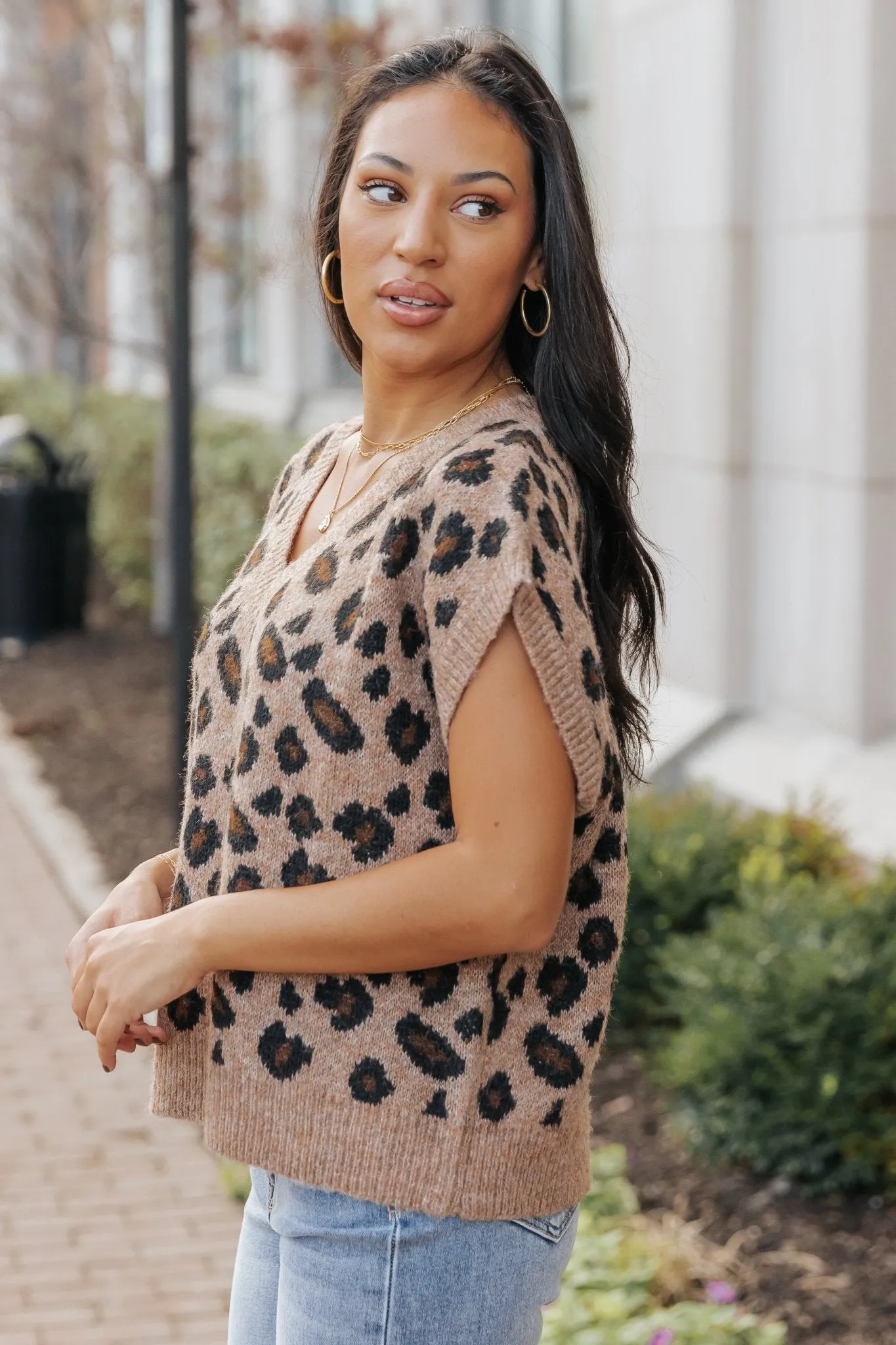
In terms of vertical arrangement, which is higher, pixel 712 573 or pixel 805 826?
pixel 712 573

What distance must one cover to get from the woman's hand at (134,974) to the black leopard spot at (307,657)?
279 millimetres

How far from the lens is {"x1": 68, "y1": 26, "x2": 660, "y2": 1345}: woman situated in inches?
62.4

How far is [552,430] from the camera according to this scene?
1757mm

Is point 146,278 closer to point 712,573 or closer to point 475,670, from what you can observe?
point 712,573

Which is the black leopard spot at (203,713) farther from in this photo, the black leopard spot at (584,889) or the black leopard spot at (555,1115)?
the black leopard spot at (555,1115)

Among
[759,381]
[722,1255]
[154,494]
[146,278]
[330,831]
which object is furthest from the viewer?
[146,278]

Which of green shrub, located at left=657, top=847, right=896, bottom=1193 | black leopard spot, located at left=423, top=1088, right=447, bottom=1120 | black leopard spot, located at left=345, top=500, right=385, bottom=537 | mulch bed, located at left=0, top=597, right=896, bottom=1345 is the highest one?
black leopard spot, located at left=345, top=500, right=385, bottom=537

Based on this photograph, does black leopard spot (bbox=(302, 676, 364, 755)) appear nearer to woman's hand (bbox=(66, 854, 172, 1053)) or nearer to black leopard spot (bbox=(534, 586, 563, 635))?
black leopard spot (bbox=(534, 586, 563, 635))

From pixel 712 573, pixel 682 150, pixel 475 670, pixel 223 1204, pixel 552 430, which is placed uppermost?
pixel 682 150

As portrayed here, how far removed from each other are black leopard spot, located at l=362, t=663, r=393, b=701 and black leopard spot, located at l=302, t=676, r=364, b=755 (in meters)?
0.03

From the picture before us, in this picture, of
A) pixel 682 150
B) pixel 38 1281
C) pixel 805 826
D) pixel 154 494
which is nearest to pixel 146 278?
pixel 154 494

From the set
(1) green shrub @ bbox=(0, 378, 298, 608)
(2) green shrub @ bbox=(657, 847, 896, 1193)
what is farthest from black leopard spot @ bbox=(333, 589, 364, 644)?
(1) green shrub @ bbox=(0, 378, 298, 608)

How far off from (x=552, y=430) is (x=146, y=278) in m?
12.1

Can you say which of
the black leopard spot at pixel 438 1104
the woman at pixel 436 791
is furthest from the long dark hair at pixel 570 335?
the black leopard spot at pixel 438 1104
